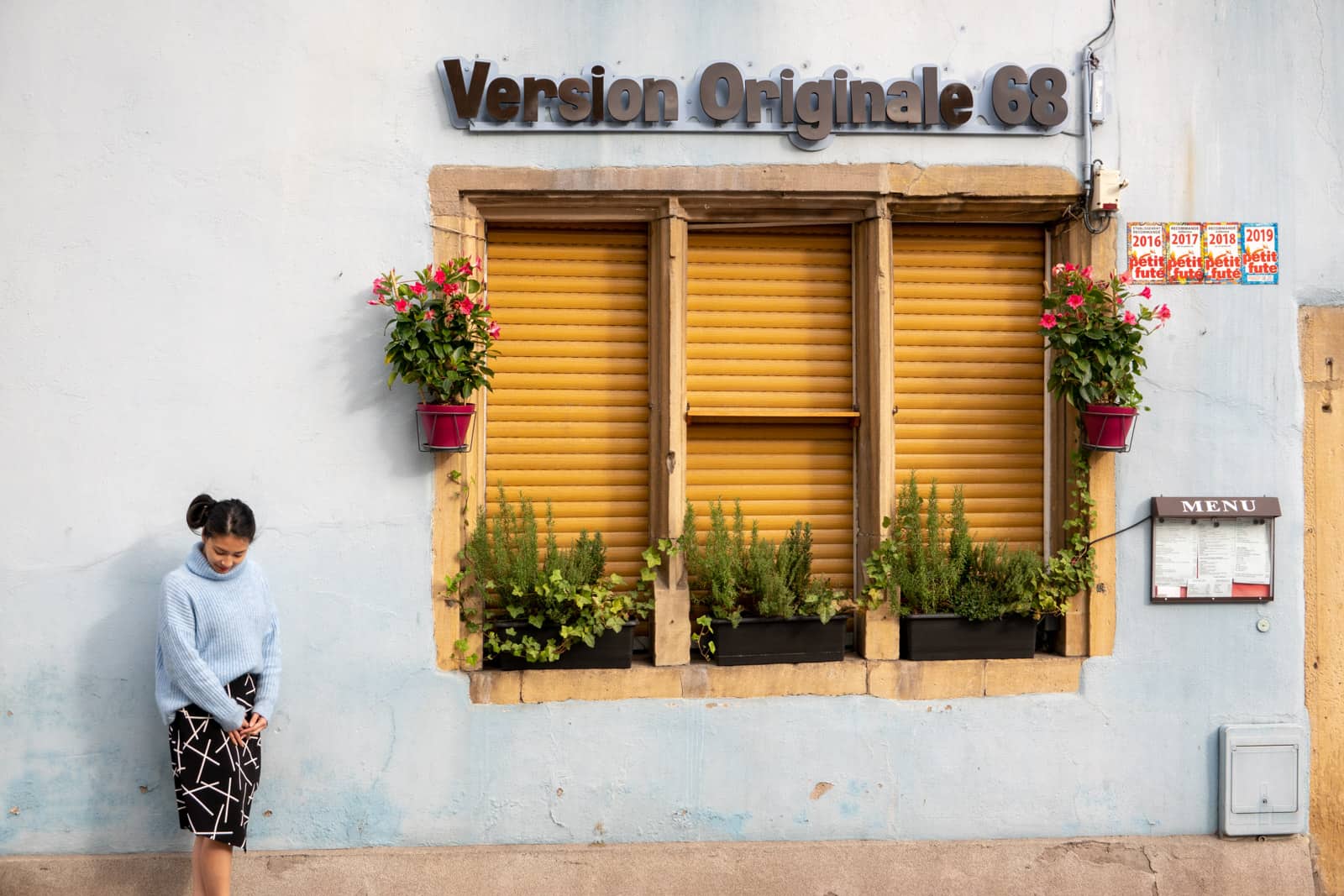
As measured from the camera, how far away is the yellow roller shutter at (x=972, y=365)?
4863 mm

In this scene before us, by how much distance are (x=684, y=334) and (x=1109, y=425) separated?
195cm

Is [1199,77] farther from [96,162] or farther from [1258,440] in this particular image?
[96,162]

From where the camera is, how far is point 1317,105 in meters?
4.70

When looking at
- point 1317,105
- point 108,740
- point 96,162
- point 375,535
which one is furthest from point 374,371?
point 1317,105

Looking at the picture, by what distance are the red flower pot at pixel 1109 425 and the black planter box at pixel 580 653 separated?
2.31 meters

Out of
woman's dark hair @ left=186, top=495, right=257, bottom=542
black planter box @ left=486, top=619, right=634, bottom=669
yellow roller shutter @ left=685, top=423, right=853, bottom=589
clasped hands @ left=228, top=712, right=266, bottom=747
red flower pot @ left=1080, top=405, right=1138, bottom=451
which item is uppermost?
red flower pot @ left=1080, top=405, right=1138, bottom=451

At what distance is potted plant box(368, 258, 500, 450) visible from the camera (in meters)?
4.27

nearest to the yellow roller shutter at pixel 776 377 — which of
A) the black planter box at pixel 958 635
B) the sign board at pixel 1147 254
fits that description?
the black planter box at pixel 958 635

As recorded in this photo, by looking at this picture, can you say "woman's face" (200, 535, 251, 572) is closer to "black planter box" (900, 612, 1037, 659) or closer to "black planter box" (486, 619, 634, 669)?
"black planter box" (486, 619, 634, 669)

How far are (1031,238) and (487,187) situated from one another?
2.61m

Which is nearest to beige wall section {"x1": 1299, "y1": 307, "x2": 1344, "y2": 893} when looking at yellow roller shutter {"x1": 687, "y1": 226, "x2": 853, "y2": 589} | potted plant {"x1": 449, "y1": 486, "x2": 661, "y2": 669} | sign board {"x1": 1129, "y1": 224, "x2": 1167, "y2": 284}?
sign board {"x1": 1129, "y1": 224, "x2": 1167, "y2": 284}

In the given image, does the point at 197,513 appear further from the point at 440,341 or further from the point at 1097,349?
the point at 1097,349

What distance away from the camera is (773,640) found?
459cm

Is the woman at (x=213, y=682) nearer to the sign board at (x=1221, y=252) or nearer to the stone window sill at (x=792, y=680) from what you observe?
the stone window sill at (x=792, y=680)
